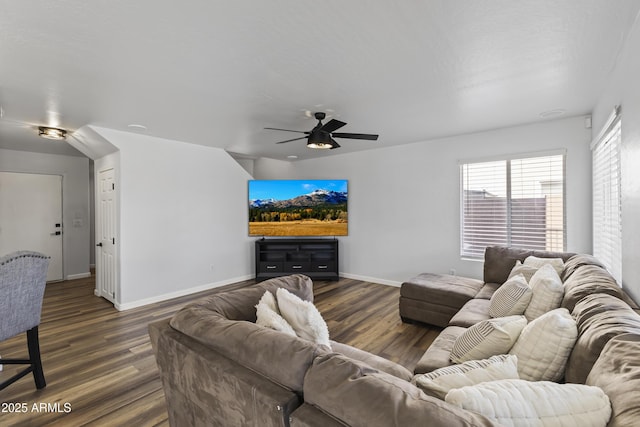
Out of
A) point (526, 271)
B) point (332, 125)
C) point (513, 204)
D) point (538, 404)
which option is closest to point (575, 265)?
point (526, 271)

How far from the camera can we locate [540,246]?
3834 millimetres

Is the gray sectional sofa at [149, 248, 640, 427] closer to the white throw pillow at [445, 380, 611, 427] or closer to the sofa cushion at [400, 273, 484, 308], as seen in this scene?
the white throw pillow at [445, 380, 611, 427]

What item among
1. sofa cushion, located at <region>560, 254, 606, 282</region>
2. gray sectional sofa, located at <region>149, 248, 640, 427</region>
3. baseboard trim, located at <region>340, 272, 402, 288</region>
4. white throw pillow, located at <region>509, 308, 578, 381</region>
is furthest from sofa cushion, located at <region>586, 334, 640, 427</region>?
baseboard trim, located at <region>340, 272, 402, 288</region>

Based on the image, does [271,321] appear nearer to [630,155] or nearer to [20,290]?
[20,290]

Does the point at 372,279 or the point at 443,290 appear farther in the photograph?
the point at 372,279

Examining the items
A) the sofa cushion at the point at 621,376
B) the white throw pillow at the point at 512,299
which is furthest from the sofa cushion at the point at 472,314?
the sofa cushion at the point at 621,376

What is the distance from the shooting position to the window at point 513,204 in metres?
3.73

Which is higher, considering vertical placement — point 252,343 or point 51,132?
point 51,132

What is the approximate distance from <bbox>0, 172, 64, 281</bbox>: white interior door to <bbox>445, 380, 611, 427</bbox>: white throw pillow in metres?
6.91

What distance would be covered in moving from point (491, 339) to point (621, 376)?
0.56m

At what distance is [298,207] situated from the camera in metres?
5.50

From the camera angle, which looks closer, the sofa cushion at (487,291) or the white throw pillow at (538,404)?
the white throw pillow at (538,404)

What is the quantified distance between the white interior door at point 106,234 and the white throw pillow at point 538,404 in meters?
4.61

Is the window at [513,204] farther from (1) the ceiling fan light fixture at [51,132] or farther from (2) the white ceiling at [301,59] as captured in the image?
(1) the ceiling fan light fixture at [51,132]
